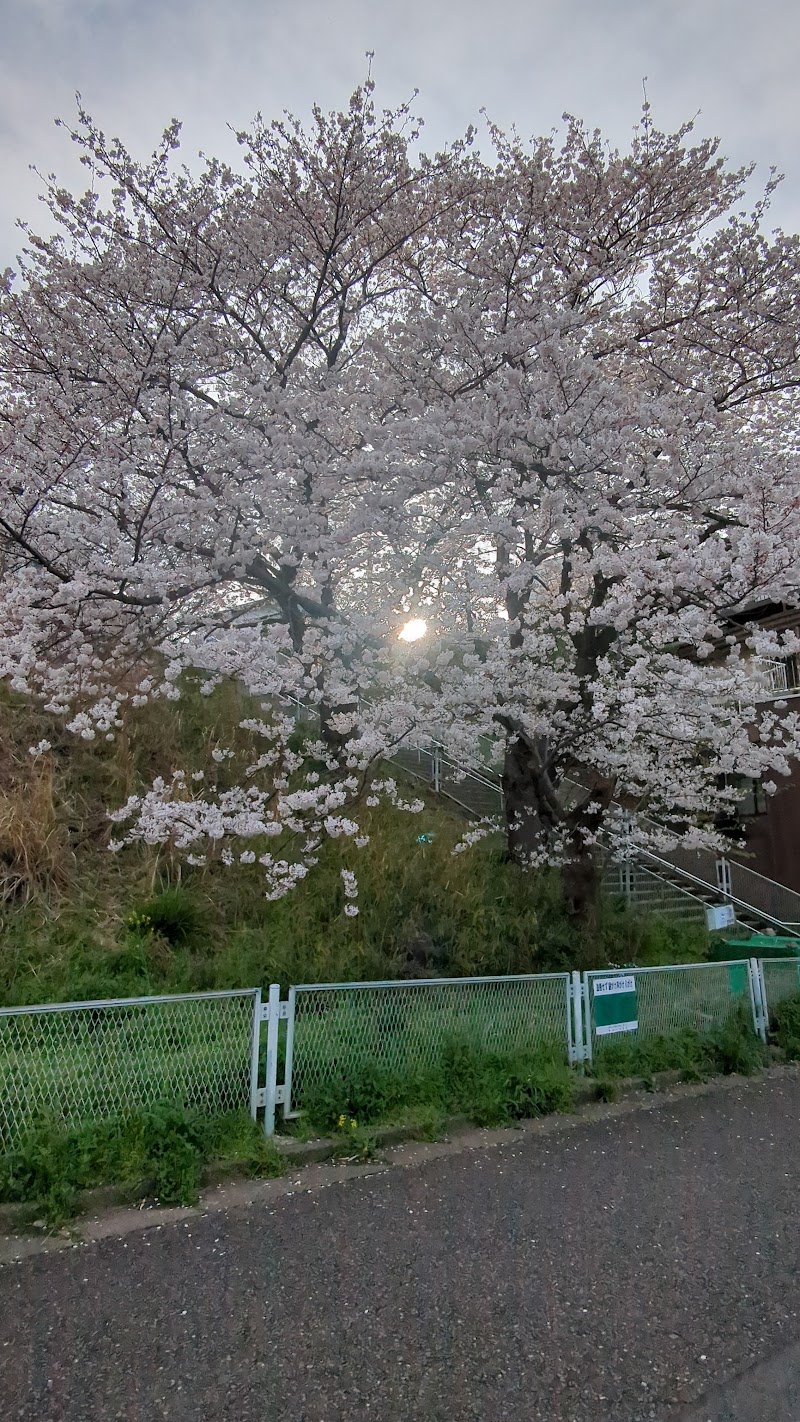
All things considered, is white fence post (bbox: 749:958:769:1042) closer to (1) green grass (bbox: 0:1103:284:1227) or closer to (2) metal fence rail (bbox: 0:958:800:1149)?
(2) metal fence rail (bbox: 0:958:800:1149)

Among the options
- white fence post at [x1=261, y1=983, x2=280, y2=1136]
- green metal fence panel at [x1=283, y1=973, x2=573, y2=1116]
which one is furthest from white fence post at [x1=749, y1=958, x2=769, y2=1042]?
white fence post at [x1=261, y1=983, x2=280, y2=1136]

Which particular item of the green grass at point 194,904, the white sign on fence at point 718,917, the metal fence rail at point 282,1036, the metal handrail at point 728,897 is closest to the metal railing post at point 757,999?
the metal fence rail at point 282,1036

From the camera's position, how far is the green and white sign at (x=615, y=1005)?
Result: 259 inches

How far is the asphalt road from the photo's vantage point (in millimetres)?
2695

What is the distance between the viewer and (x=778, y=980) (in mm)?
8258

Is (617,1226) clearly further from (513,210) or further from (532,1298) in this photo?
(513,210)

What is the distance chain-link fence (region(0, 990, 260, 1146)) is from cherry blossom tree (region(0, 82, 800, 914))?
1944mm

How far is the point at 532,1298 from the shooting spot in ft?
10.8

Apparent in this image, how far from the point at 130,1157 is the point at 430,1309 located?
1.82 m

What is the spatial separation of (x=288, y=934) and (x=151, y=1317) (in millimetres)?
4049

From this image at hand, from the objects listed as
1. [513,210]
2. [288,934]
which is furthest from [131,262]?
[288,934]

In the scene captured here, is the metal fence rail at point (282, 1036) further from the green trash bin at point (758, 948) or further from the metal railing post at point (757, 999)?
the green trash bin at point (758, 948)

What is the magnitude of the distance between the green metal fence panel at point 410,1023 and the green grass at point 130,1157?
0.53m

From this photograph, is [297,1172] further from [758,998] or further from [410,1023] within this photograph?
[758,998]
